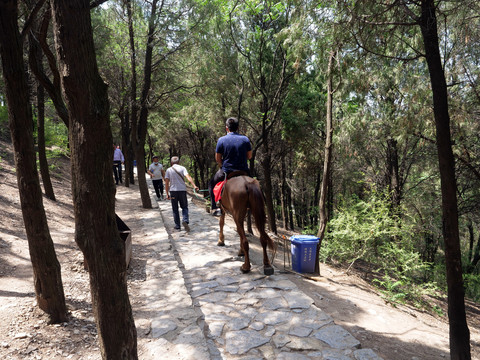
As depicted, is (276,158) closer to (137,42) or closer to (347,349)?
(137,42)

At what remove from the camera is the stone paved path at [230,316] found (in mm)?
3371

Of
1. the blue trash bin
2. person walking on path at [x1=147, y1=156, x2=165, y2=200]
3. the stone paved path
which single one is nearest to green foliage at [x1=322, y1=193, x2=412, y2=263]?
the blue trash bin

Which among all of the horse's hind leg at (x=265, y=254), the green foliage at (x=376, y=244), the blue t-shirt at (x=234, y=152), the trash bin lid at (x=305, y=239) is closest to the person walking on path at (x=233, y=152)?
the blue t-shirt at (x=234, y=152)

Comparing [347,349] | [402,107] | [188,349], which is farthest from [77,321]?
[402,107]

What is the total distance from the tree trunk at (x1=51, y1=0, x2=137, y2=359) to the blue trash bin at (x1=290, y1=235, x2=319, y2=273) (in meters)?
4.42

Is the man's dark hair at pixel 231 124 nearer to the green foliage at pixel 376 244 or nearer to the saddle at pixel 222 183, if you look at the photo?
the saddle at pixel 222 183

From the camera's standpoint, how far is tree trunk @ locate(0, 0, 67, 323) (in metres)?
3.22

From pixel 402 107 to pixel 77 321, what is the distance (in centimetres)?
1153

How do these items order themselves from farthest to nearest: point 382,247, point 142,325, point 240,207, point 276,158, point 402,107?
point 276,158, point 402,107, point 382,247, point 240,207, point 142,325

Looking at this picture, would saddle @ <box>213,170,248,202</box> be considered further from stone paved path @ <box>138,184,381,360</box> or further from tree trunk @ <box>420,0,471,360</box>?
tree trunk @ <box>420,0,471,360</box>

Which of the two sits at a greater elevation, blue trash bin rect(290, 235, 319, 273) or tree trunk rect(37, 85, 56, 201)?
tree trunk rect(37, 85, 56, 201)

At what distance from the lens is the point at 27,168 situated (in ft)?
11.4

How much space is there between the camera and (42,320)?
362cm

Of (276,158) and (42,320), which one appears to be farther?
(276,158)
